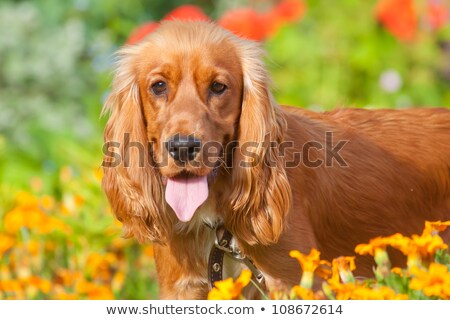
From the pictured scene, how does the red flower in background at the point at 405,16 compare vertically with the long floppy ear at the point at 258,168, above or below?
above

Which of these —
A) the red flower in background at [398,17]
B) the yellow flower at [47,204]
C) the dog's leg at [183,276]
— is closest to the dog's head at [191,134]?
the dog's leg at [183,276]

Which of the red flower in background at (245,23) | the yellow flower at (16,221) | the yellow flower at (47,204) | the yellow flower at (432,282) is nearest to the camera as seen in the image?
the yellow flower at (432,282)

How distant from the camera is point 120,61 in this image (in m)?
3.64

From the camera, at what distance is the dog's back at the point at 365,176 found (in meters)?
3.63

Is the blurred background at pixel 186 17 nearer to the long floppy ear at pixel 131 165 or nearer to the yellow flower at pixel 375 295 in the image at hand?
the long floppy ear at pixel 131 165

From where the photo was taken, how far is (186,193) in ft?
10.9

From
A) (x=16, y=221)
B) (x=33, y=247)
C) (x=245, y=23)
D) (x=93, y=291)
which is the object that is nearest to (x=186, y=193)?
(x=93, y=291)

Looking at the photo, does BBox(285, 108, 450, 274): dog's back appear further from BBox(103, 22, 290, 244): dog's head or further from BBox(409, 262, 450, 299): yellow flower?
BBox(409, 262, 450, 299): yellow flower

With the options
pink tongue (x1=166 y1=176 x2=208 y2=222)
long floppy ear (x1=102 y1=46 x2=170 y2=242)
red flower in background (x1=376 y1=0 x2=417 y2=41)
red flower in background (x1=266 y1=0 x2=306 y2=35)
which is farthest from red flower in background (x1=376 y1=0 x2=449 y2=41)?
pink tongue (x1=166 y1=176 x2=208 y2=222)

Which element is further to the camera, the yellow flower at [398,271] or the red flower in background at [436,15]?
the red flower in background at [436,15]

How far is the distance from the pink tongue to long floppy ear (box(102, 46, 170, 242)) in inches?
8.4

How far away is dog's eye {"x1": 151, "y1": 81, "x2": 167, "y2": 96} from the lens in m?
3.37

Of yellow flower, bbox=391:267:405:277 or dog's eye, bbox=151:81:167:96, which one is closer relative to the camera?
yellow flower, bbox=391:267:405:277

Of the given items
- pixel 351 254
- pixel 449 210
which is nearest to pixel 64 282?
pixel 351 254
